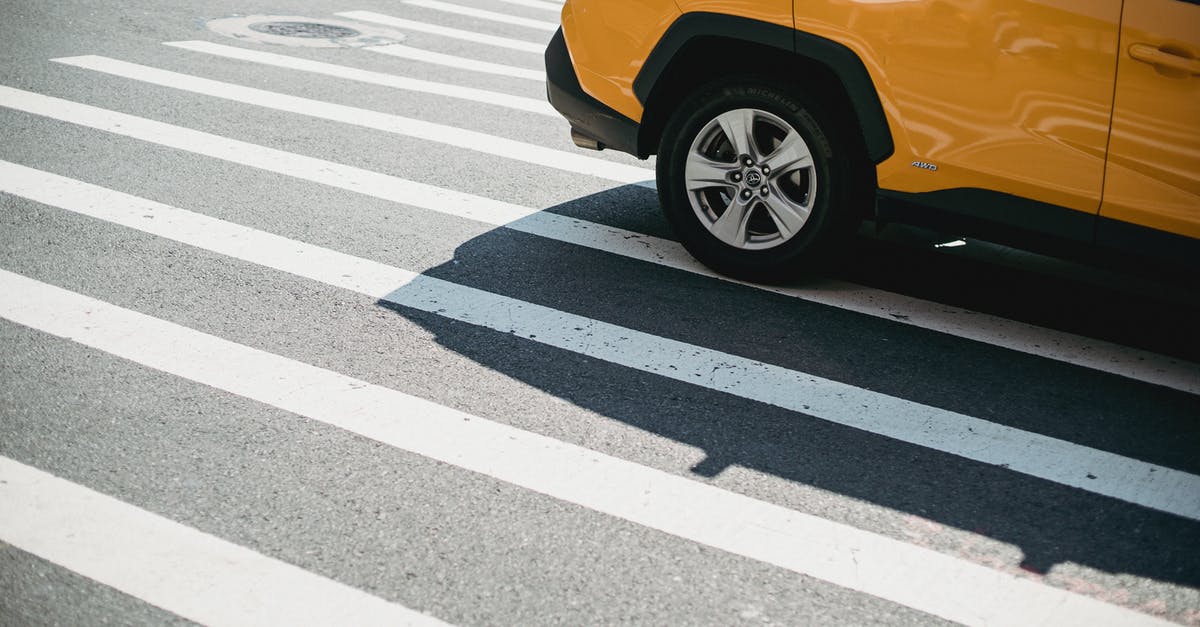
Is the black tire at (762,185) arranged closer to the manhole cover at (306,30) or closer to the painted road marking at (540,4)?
the manhole cover at (306,30)

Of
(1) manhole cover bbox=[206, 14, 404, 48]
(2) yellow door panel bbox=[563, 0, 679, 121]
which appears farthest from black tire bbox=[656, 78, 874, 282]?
(1) manhole cover bbox=[206, 14, 404, 48]

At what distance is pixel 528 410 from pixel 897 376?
1529 mm

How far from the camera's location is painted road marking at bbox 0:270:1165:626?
3.30 metres

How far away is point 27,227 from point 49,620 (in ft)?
10.8

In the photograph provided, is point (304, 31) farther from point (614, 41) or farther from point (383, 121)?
point (614, 41)

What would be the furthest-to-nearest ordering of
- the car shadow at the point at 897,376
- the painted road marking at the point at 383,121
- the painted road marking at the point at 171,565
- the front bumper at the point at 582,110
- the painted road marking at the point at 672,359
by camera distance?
the painted road marking at the point at 383,121 → the front bumper at the point at 582,110 → the painted road marking at the point at 672,359 → the car shadow at the point at 897,376 → the painted road marking at the point at 171,565

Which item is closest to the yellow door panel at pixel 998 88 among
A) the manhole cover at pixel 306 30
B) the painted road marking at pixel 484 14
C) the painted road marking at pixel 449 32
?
the painted road marking at pixel 449 32

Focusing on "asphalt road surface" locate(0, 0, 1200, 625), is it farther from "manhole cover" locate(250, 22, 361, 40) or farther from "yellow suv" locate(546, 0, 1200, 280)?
"manhole cover" locate(250, 22, 361, 40)

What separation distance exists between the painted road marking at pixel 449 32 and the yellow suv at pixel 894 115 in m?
5.22

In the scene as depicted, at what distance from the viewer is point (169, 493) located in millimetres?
3588

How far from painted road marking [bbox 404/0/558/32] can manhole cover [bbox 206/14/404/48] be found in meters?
1.36

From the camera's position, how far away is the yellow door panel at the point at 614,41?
550cm

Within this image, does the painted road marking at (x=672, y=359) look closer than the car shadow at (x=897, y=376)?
No

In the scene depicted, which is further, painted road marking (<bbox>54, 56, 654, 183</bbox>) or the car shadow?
painted road marking (<bbox>54, 56, 654, 183</bbox>)
